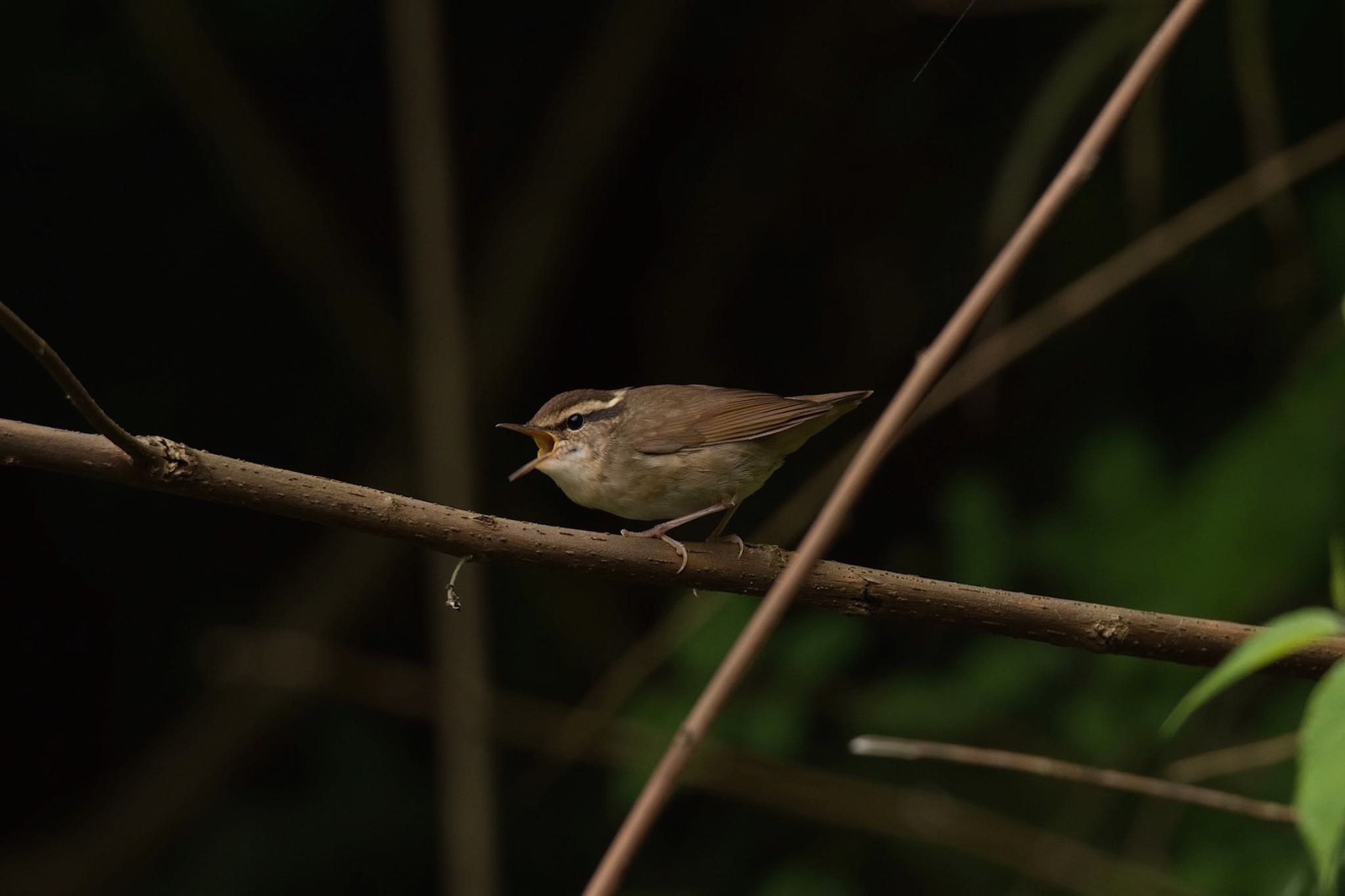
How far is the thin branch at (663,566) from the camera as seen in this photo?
189 cm

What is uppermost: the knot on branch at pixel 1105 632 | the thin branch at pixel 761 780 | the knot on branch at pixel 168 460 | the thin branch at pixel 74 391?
the thin branch at pixel 761 780

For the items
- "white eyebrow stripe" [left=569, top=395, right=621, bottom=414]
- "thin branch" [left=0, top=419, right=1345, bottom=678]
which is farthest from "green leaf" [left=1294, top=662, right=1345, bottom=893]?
"white eyebrow stripe" [left=569, top=395, right=621, bottom=414]

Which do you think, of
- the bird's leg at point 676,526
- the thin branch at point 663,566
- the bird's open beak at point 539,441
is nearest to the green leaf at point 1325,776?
the thin branch at point 663,566

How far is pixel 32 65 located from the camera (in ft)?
15.8

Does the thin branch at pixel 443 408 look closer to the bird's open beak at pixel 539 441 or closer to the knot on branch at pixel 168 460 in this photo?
the bird's open beak at pixel 539 441

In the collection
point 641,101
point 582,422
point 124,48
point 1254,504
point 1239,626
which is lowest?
point 1239,626

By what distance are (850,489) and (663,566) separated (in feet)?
3.20

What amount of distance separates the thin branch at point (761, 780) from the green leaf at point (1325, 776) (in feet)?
9.98

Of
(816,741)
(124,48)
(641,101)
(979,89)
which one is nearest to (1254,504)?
(816,741)

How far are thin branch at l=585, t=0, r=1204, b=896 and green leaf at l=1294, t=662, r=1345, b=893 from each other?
17.6 inches

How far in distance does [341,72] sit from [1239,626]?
14.3 ft

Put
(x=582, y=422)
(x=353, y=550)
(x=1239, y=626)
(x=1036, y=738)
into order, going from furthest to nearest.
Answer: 1. (x=353, y=550)
2. (x=1036, y=738)
3. (x=582, y=422)
4. (x=1239, y=626)

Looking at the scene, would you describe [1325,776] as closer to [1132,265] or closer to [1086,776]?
[1086,776]

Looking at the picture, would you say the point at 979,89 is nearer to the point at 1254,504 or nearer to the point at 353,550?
the point at 1254,504
